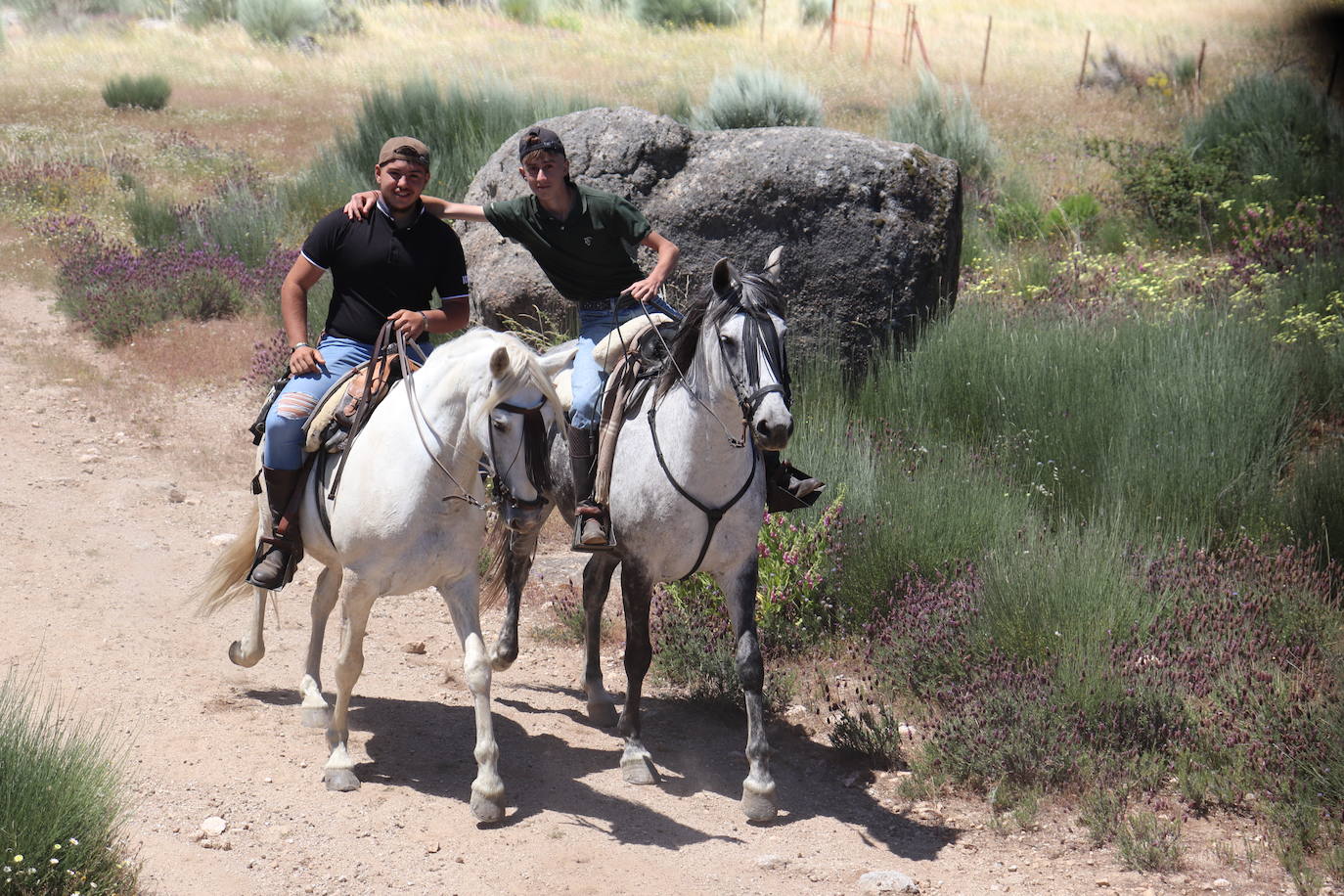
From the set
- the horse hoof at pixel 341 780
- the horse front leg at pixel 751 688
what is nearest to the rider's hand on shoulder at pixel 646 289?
the horse front leg at pixel 751 688

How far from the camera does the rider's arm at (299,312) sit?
545 cm

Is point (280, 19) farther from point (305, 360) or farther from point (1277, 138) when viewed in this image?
point (305, 360)

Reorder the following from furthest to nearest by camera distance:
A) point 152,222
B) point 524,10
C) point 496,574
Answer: point 524,10 < point 152,222 < point 496,574

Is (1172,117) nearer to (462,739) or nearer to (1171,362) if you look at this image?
(1171,362)

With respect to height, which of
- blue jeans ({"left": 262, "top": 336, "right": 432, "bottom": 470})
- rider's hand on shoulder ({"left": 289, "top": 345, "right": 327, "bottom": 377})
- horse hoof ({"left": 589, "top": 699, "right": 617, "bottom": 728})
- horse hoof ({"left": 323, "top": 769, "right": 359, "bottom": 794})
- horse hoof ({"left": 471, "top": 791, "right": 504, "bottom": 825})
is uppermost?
rider's hand on shoulder ({"left": 289, "top": 345, "right": 327, "bottom": 377})

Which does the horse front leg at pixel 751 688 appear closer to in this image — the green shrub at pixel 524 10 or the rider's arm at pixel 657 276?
the rider's arm at pixel 657 276

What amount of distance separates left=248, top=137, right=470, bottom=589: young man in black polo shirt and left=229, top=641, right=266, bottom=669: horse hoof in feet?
2.55

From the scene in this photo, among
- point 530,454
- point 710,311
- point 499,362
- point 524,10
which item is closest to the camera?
point 499,362

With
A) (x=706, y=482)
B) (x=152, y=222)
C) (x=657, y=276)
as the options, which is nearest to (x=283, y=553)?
(x=706, y=482)

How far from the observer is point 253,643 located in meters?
6.14

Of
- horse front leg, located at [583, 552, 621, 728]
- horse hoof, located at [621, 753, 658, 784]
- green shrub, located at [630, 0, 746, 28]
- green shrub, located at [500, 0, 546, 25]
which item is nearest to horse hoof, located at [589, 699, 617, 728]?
horse front leg, located at [583, 552, 621, 728]

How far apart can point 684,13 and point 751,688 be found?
36.5m

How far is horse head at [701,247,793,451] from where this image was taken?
4.56 meters

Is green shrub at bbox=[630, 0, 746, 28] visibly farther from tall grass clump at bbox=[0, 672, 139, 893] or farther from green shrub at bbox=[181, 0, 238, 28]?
tall grass clump at bbox=[0, 672, 139, 893]
